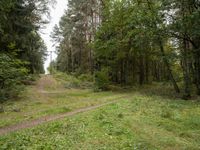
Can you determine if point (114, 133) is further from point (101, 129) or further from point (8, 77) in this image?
point (8, 77)

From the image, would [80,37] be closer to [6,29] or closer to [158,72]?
[158,72]

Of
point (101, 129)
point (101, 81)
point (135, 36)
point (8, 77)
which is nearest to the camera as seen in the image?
point (101, 129)

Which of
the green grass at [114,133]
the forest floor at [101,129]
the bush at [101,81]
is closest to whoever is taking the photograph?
the green grass at [114,133]

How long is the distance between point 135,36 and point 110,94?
19.3 feet

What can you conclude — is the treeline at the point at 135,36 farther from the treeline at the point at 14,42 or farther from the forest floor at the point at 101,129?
the forest floor at the point at 101,129

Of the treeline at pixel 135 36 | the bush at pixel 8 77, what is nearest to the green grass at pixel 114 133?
the bush at pixel 8 77

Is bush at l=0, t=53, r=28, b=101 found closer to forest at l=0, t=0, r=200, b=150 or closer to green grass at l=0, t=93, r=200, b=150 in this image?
forest at l=0, t=0, r=200, b=150

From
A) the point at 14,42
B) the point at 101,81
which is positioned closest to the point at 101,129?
the point at 14,42

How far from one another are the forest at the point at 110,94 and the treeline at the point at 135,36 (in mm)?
93

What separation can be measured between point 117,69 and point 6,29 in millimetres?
15435

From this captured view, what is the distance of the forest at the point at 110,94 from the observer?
33.0 ft

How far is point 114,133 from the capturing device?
10.6m

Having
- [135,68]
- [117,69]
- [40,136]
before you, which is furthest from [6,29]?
[135,68]

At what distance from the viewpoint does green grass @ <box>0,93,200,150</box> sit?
30.0 ft
